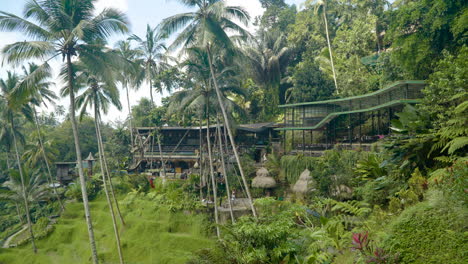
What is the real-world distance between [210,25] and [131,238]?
13683mm

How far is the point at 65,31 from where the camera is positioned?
1213cm

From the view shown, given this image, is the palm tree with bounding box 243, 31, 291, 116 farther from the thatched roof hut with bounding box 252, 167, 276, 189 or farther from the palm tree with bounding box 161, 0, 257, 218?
the palm tree with bounding box 161, 0, 257, 218

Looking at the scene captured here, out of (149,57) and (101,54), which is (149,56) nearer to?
(149,57)

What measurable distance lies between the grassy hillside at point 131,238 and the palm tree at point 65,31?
7.44 metres

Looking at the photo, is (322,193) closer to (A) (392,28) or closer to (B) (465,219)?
(A) (392,28)

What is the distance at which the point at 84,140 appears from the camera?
42594 mm

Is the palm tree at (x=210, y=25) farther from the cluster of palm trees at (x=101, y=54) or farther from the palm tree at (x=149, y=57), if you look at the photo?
the palm tree at (x=149, y=57)

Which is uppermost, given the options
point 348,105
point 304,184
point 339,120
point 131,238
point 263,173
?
point 348,105

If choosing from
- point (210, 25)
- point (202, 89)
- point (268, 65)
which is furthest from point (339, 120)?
point (210, 25)

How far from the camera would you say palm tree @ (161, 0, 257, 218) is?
50.5ft

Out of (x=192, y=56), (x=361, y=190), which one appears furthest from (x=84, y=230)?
(x=361, y=190)

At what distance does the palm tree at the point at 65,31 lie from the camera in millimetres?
11266

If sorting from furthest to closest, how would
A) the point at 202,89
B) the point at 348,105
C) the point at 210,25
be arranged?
the point at 348,105
the point at 202,89
the point at 210,25

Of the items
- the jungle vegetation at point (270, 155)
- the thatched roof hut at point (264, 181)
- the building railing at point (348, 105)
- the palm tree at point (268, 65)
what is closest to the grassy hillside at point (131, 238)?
the jungle vegetation at point (270, 155)
